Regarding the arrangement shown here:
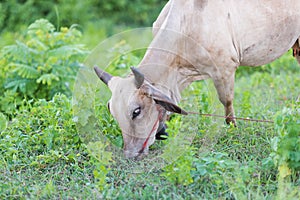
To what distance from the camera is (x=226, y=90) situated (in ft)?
17.7

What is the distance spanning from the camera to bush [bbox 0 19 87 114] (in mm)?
6906

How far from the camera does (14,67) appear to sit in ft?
23.0

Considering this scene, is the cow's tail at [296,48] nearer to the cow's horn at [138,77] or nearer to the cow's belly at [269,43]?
the cow's belly at [269,43]

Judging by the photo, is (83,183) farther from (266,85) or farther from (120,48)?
(266,85)

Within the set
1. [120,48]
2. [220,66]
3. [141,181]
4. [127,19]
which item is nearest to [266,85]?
[120,48]

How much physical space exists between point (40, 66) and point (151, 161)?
271 cm

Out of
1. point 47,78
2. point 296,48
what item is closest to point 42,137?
point 47,78

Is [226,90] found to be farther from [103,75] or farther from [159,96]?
[103,75]

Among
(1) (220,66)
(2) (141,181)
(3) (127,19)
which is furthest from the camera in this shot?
(3) (127,19)

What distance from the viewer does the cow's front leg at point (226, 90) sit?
5312mm

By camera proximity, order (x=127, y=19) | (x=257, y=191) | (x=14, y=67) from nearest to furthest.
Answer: (x=257, y=191) < (x=14, y=67) < (x=127, y=19)

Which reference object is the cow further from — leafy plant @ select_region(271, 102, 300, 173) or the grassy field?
leafy plant @ select_region(271, 102, 300, 173)

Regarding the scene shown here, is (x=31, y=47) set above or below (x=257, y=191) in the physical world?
above

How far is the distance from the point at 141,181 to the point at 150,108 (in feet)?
2.10
